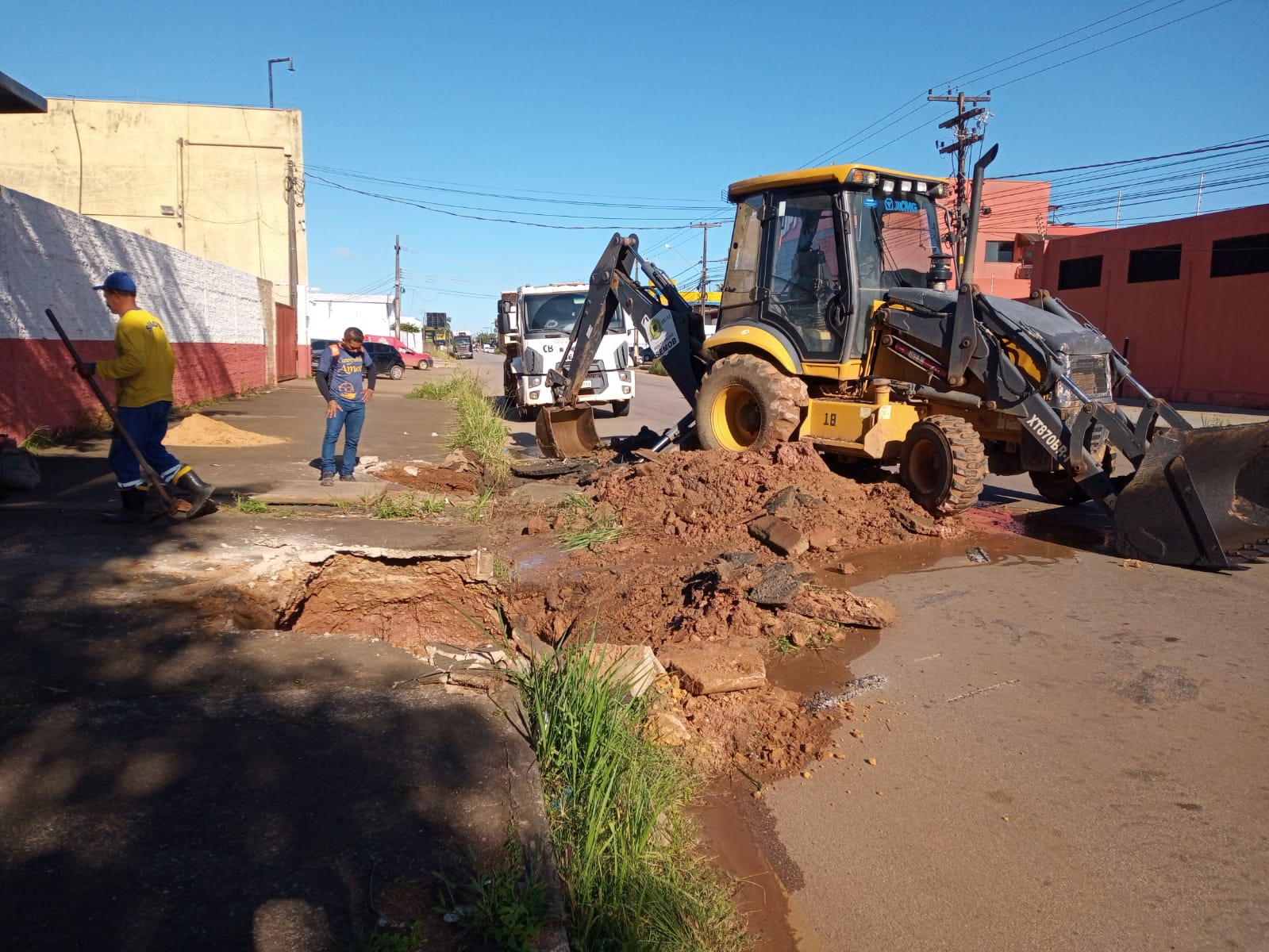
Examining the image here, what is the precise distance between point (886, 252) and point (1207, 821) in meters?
6.59

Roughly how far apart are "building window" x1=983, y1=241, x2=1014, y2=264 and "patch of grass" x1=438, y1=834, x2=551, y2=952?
4575 cm

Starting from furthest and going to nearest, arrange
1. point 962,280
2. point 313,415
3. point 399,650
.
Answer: point 313,415 → point 962,280 → point 399,650

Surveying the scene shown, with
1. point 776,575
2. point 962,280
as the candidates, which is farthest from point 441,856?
point 962,280

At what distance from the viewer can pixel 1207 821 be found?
3381 millimetres

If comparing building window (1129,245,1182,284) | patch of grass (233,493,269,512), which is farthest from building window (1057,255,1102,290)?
patch of grass (233,493,269,512)

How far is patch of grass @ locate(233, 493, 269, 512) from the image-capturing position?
6.76m

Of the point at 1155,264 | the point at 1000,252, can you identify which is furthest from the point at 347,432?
the point at 1000,252

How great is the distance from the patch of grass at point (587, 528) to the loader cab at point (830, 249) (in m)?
2.67

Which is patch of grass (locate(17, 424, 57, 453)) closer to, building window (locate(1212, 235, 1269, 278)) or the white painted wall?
the white painted wall

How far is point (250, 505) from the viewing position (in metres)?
6.81

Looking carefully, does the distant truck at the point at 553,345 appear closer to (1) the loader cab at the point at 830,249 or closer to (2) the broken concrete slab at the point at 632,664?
(1) the loader cab at the point at 830,249

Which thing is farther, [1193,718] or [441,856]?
[1193,718]

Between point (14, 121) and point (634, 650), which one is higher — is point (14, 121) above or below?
above

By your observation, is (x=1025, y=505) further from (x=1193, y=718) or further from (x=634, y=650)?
(x=634, y=650)
